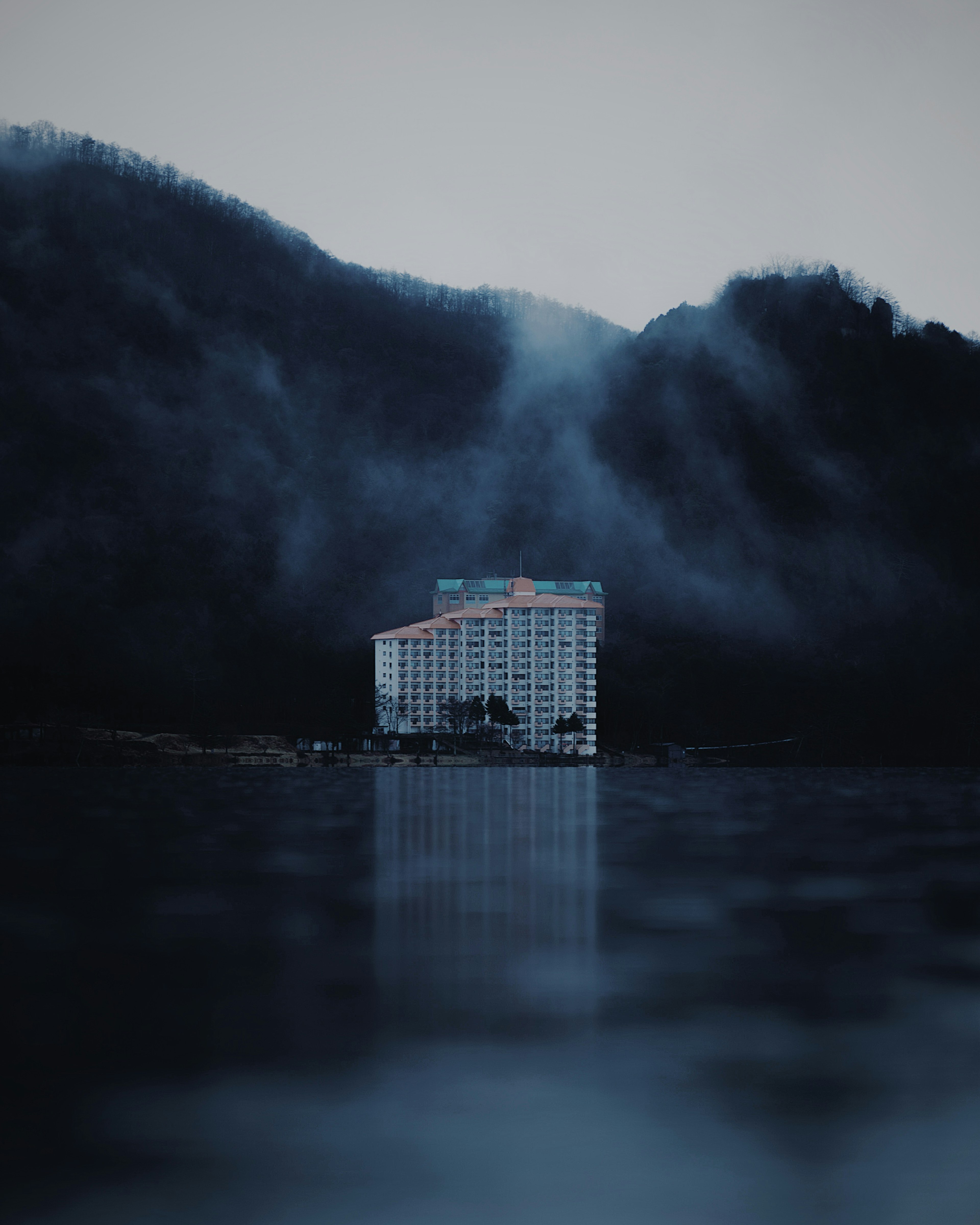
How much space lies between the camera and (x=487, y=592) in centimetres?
15738

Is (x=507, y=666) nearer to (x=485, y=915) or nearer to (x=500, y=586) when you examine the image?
(x=500, y=586)

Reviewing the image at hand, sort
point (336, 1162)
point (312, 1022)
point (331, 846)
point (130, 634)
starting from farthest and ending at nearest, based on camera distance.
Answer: point (130, 634) < point (331, 846) < point (312, 1022) < point (336, 1162)

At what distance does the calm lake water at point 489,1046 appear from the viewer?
17.5 ft

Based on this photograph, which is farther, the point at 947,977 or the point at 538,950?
the point at 538,950

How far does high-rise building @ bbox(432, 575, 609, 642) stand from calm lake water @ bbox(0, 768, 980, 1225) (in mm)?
131943

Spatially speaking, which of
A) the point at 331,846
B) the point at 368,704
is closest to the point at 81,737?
the point at 368,704

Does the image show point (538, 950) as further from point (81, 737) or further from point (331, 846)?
point (81, 737)

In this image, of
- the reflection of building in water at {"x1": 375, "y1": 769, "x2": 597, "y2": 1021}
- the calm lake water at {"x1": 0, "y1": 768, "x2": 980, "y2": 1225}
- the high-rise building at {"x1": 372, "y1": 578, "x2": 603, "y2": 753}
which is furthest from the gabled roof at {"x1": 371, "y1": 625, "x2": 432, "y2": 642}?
the calm lake water at {"x1": 0, "y1": 768, "x2": 980, "y2": 1225}

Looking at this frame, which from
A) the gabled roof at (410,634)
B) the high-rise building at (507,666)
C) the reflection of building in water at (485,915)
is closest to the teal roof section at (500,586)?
the high-rise building at (507,666)

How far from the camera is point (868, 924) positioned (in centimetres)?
1370

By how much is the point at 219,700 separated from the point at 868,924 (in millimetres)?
157035

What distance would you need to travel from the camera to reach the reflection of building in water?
9.74m

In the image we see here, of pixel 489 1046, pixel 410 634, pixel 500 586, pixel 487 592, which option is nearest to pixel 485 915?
pixel 489 1046

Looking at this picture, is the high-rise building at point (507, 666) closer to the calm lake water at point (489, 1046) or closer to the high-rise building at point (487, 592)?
the high-rise building at point (487, 592)
